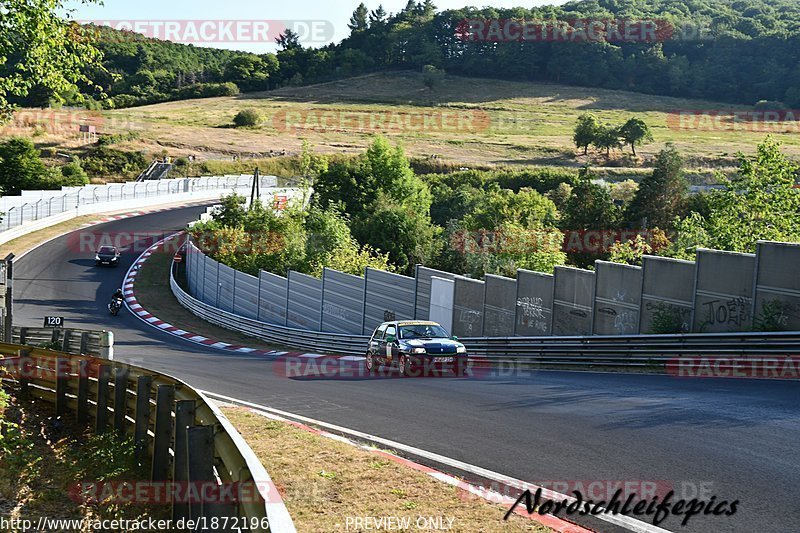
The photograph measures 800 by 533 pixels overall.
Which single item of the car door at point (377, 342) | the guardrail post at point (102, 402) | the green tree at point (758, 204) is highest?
the green tree at point (758, 204)

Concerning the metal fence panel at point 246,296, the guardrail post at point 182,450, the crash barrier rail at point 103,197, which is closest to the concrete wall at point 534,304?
the guardrail post at point 182,450

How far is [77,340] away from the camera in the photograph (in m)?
21.2

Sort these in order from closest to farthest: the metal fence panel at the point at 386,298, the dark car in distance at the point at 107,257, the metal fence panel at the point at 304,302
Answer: the metal fence panel at the point at 386,298 → the metal fence panel at the point at 304,302 → the dark car in distance at the point at 107,257

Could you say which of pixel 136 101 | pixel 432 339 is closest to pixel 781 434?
pixel 432 339

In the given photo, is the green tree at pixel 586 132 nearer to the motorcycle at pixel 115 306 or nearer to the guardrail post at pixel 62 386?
the motorcycle at pixel 115 306

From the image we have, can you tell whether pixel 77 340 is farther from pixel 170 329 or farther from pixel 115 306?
pixel 115 306

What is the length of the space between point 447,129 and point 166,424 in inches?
5317

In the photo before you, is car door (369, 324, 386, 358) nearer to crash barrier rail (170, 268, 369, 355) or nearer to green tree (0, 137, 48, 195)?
crash barrier rail (170, 268, 369, 355)

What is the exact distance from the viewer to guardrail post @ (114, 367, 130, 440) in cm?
1323

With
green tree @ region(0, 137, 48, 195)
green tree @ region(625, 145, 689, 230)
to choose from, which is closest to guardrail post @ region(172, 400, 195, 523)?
green tree @ region(625, 145, 689, 230)

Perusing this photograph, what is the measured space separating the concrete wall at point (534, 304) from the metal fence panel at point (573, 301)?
0.25 metres

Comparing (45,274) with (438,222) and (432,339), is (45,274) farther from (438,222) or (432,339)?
(438,222)

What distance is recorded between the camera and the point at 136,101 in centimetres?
16150

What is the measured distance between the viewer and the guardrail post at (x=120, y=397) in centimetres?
1323
